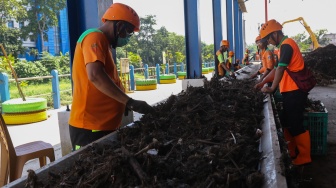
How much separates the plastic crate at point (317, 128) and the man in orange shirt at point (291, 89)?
393 millimetres

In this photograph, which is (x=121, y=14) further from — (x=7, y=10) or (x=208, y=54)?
(x=208, y=54)

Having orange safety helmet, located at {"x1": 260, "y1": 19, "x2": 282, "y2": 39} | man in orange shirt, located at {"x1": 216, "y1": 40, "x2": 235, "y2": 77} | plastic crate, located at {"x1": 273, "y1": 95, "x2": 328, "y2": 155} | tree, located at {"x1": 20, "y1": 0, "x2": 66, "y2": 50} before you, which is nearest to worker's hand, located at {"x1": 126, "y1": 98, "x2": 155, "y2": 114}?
orange safety helmet, located at {"x1": 260, "y1": 19, "x2": 282, "y2": 39}

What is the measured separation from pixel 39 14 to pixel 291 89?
91.6ft

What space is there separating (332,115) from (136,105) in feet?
21.4

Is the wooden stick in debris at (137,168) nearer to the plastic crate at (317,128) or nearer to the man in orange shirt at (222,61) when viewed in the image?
the plastic crate at (317,128)

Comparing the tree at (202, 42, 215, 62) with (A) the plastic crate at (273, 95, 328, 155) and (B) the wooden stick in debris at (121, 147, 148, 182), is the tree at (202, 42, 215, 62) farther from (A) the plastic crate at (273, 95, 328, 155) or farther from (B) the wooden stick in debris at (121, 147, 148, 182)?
(B) the wooden stick in debris at (121, 147, 148, 182)

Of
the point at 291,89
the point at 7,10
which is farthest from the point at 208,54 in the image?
the point at 291,89

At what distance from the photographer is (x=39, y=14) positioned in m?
27.4

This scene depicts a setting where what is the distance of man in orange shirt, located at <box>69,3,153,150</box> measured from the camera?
2297mm

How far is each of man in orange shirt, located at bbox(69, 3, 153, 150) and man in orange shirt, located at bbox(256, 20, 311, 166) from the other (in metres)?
2.32

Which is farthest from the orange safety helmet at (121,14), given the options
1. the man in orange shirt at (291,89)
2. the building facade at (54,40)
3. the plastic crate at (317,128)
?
the building facade at (54,40)

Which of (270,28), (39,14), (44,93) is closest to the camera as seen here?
(270,28)

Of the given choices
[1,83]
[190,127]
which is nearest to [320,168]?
[190,127]

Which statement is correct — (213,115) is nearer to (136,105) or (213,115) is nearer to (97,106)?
(136,105)
